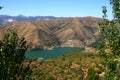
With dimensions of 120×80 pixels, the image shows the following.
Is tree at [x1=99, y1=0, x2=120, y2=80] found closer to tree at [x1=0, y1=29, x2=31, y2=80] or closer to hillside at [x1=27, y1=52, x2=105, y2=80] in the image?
tree at [x1=0, y1=29, x2=31, y2=80]

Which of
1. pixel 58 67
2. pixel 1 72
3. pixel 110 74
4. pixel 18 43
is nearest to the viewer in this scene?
pixel 110 74

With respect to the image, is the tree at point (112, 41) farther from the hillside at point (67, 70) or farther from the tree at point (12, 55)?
the hillside at point (67, 70)

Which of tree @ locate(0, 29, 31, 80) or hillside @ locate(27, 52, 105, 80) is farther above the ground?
tree @ locate(0, 29, 31, 80)

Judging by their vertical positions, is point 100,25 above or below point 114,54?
above

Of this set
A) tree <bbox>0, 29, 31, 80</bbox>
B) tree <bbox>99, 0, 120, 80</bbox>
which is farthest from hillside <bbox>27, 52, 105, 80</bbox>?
tree <bbox>99, 0, 120, 80</bbox>

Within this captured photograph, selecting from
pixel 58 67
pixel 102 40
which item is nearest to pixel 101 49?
pixel 102 40

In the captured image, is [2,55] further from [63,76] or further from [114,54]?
[63,76]

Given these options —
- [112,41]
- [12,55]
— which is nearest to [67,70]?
[12,55]

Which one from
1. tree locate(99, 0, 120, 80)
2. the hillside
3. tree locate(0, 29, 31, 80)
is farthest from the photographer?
the hillside
